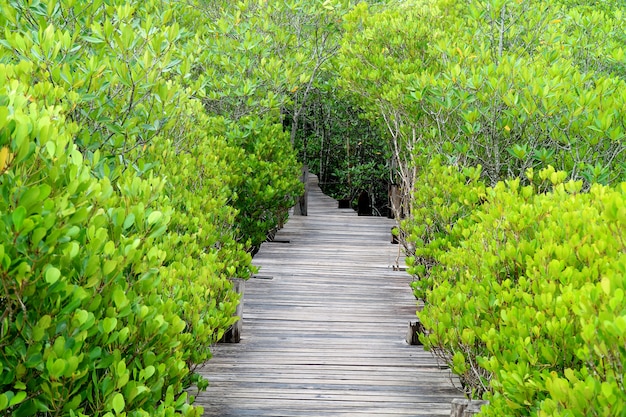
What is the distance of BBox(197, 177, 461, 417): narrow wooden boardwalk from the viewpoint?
18.3 ft

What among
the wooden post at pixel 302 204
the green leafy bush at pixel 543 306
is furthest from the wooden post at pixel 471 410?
the wooden post at pixel 302 204

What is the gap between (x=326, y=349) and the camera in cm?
675

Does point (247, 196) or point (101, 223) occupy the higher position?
point (101, 223)

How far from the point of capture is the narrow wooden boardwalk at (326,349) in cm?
559

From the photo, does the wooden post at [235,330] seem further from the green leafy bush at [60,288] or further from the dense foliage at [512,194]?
the green leafy bush at [60,288]

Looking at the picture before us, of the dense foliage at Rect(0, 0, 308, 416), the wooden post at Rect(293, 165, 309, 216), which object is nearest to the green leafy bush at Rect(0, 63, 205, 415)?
the dense foliage at Rect(0, 0, 308, 416)

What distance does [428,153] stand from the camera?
8.16m

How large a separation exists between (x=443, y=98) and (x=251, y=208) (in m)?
3.92

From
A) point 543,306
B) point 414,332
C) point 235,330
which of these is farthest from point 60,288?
point 414,332

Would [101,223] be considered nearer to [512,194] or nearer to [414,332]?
[512,194]

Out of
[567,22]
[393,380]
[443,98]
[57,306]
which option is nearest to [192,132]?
[443,98]

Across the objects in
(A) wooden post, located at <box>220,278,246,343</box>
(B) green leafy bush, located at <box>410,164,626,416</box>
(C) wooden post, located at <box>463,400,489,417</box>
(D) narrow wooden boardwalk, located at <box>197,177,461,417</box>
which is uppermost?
(B) green leafy bush, located at <box>410,164,626,416</box>

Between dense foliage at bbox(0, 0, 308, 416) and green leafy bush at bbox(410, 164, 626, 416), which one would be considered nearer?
dense foliage at bbox(0, 0, 308, 416)

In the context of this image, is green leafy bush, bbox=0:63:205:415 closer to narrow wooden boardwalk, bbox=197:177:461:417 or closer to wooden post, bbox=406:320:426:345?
narrow wooden boardwalk, bbox=197:177:461:417
